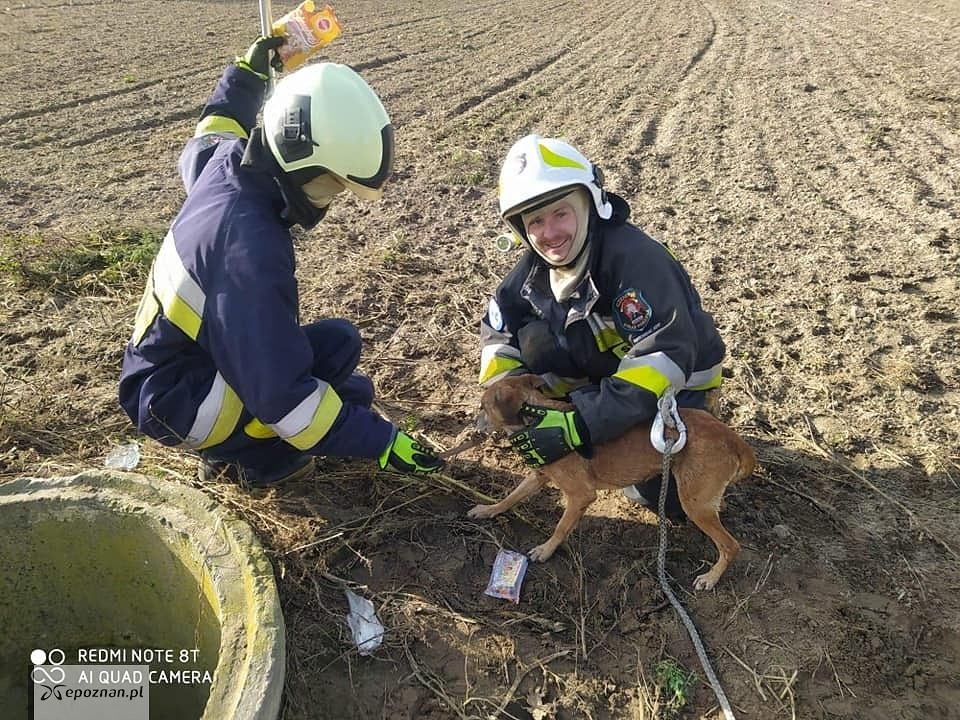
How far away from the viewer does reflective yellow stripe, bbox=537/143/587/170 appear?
11.0 feet

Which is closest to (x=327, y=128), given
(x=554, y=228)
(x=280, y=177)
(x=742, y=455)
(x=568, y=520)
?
(x=280, y=177)

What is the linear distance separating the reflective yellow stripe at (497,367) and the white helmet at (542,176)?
86 cm

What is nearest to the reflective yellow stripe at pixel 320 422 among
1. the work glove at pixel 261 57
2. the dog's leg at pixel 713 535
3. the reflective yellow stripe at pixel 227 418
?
the reflective yellow stripe at pixel 227 418

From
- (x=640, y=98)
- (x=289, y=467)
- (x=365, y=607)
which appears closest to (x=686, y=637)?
(x=365, y=607)

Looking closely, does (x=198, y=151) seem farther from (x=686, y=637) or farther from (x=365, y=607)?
(x=686, y=637)

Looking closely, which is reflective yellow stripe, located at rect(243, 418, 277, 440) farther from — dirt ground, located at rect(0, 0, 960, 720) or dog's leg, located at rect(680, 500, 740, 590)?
dog's leg, located at rect(680, 500, 740, 590)

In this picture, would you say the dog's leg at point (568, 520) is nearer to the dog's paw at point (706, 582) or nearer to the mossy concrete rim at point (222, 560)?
the dog's paw at point (706, 582)

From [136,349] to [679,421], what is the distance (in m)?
2.60

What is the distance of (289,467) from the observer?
395 centimetres

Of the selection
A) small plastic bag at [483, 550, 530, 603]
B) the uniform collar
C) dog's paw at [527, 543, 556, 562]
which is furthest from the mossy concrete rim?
the uniform collar

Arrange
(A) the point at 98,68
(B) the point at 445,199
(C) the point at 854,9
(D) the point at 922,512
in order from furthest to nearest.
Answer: (C) the point at 854,9, (A) the point at 98,68, (B) the point at 445,199, (D) the point at 922,512

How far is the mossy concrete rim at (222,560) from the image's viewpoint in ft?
8.30

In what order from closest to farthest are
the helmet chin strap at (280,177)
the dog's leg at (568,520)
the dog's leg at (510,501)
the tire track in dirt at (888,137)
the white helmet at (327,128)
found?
1. the white helmet at (327,128)
2. the helmet chin strap at (280,177)
3. the dog's leg at (568,520)
4. the dog's leg at (510,501)
5. the tire track in dirt at (888,137)

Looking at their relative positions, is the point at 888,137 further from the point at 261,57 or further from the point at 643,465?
the point at 261,57
